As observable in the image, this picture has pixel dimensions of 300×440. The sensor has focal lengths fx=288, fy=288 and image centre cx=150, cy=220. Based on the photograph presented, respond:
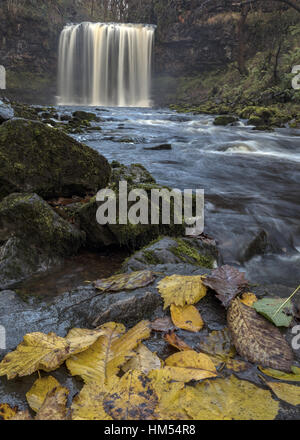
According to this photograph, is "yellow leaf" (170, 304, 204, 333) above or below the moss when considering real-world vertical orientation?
above

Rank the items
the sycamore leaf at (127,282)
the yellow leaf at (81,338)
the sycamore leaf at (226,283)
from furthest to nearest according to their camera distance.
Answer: the sycamore leaf at (127,282)
the sycamore leaf at (226,283)
the yellow leaf at (81,338)

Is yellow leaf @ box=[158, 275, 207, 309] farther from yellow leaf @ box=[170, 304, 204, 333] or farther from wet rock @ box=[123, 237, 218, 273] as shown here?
wet rock @ box=[123, 237, 218, 273]

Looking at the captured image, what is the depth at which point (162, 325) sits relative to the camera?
136 centimetres

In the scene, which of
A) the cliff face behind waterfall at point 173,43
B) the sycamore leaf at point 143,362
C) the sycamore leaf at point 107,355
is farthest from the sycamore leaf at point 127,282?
the cliff face behind waterfall at point 173,43

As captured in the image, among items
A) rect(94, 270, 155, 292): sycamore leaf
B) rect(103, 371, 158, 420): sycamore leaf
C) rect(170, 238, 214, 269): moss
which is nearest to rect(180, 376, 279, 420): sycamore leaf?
rect(103, 371, 158, 420): sycamore leaf

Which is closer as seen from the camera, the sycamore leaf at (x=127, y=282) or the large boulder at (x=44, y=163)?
the sycamore leaf at (x=127, y=282)

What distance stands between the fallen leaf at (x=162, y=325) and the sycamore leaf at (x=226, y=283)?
285 millimetres

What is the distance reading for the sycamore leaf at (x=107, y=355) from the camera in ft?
→ 3.47

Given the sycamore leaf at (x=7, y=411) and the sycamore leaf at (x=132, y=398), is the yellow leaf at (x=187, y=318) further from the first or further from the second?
the sycamore leaf at (x=7, y=411)

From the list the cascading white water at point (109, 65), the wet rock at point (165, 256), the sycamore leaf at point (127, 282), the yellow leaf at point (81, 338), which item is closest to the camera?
the yellow leaf at point (81, 338)

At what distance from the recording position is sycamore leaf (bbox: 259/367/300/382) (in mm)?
1059

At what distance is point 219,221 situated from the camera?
4.52 meters

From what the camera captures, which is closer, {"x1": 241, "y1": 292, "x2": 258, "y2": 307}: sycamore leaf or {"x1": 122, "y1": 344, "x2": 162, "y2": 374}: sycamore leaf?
{"x1": 122, "y1": 344, "x2": 162, "y2": 374}: sycamore leaf
